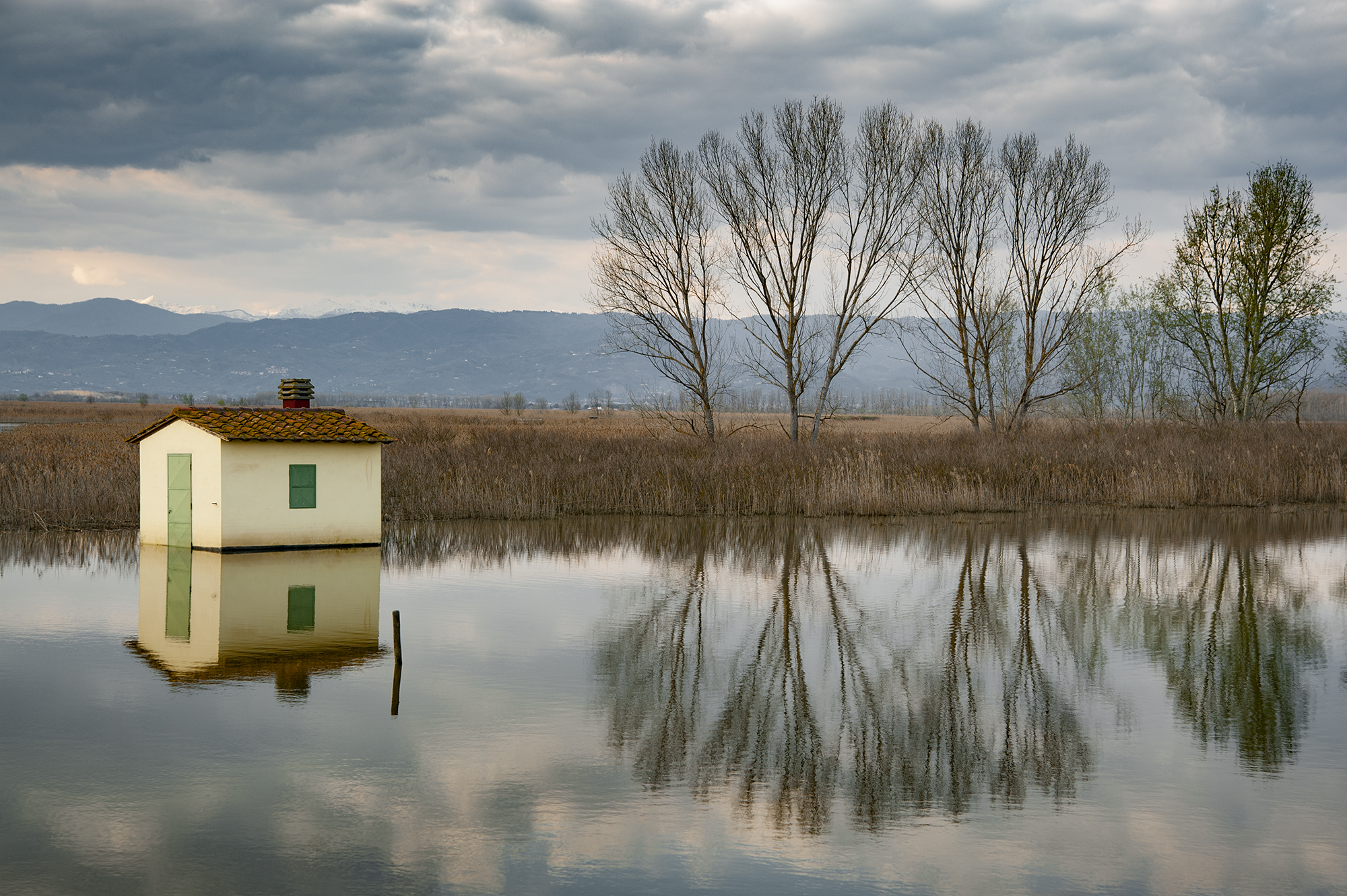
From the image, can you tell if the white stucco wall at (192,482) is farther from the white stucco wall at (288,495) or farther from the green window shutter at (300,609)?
the green window shutter at (300,609)

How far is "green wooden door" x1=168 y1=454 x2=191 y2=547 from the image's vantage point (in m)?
18.8

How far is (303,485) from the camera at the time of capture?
1878cm

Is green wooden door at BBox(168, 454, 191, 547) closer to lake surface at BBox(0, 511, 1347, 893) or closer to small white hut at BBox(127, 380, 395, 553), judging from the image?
small white hut at BBox(127, 380, 395, 553)

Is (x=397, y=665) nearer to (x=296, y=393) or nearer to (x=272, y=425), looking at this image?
(x=272, y=425)

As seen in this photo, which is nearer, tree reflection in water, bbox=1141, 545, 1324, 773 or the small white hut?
tree reflection in water, bbox=1141, 545, 1324, 773

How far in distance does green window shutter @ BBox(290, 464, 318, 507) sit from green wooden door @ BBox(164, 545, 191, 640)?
1.89 meters

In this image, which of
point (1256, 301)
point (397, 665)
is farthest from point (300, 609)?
point (1256, 301)

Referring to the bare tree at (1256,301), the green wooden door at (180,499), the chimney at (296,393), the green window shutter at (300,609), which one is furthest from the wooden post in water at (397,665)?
the bare tree at (1256,301)

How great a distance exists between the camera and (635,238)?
36.0 m

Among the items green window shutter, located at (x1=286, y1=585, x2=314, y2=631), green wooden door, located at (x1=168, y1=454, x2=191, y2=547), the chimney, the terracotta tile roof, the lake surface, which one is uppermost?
the chimney

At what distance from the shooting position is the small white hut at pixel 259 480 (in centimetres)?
1808

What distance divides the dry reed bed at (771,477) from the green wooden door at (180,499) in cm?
487

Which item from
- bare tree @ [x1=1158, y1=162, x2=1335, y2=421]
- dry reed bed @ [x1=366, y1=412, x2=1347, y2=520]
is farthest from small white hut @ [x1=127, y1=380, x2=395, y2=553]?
bare tree @ [x1=1158, y1=162, x2=1335, y2=421]

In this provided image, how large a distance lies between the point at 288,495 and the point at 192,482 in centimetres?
165
